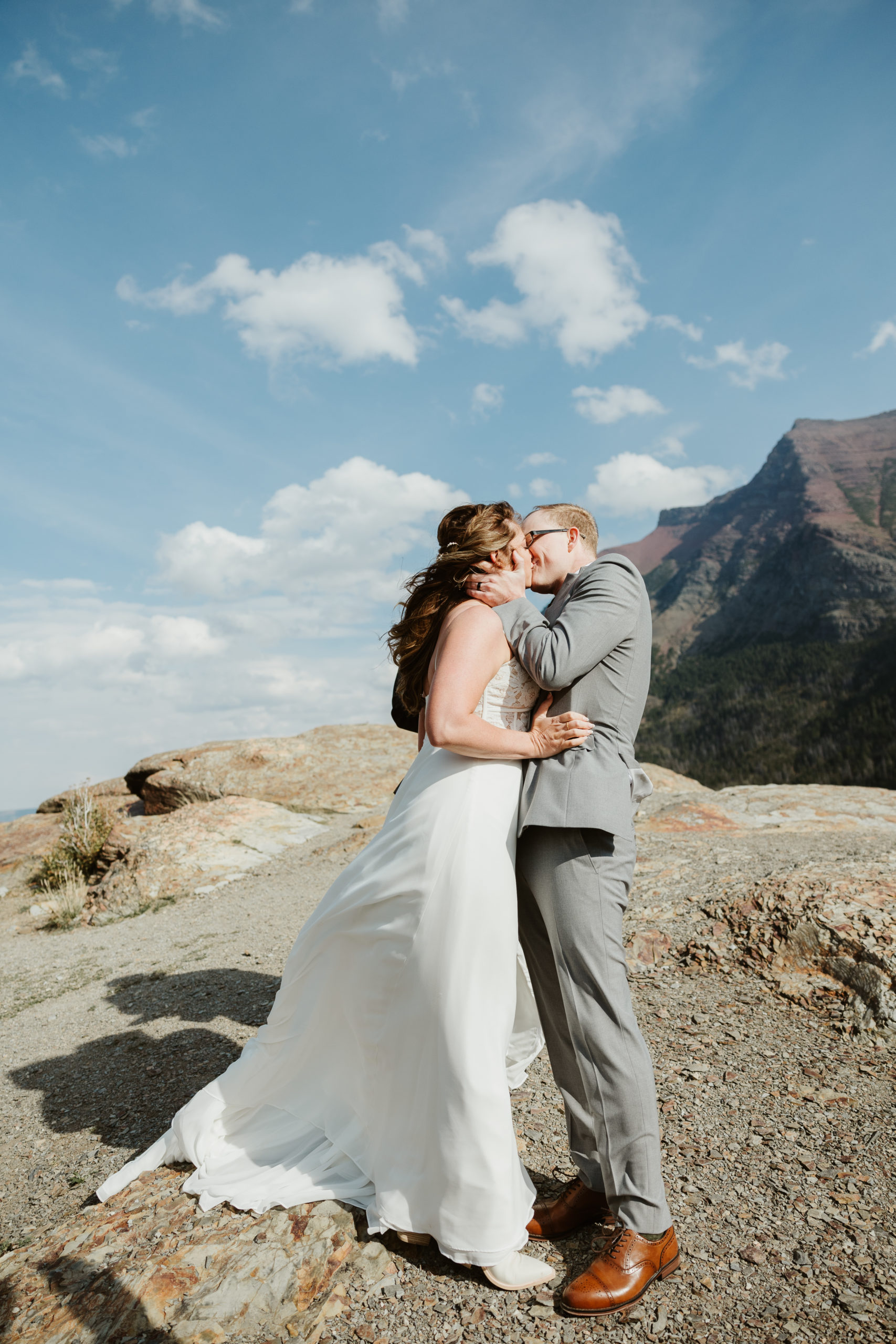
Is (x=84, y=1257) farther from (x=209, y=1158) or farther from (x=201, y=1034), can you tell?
(x=201, y=1034)

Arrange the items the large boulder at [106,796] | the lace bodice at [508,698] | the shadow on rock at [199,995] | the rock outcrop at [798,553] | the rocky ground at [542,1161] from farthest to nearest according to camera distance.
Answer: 1. the rock outcrop at [798,553]
2. the large boulder at [106,796]
3. the shadow on rock at [199,995]
4. the lace bodice at [508,698]
5. the rocky ground at [542,1161]

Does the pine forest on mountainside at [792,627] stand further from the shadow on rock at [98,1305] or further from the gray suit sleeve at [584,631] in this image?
the shadow on rock at [98,1305]

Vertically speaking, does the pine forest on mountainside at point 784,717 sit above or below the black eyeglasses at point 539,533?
below

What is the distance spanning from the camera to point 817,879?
16.9 ft

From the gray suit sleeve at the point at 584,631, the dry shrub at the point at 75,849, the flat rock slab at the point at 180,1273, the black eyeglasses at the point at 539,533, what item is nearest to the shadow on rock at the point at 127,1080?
the flat rock slab at the point at 180,1273

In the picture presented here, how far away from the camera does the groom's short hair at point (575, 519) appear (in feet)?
10.4

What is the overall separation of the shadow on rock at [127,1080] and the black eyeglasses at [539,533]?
11.8ft

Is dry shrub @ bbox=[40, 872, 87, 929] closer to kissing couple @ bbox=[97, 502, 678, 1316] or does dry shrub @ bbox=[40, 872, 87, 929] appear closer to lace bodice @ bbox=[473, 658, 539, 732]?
kissing couple @ bbox=[97, 502, 678, 1316]

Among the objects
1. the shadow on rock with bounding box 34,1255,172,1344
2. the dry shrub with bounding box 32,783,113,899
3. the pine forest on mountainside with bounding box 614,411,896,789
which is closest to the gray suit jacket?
the shadow on rock with bounding box 34,1255,172,1344

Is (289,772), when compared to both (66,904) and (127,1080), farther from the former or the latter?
(127,1080)

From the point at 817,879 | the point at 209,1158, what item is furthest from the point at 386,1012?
the point at 817,879

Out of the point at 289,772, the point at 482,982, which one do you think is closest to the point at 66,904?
the point at 289,772

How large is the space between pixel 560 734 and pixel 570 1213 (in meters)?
1.77

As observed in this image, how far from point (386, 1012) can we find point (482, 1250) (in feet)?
2.59
